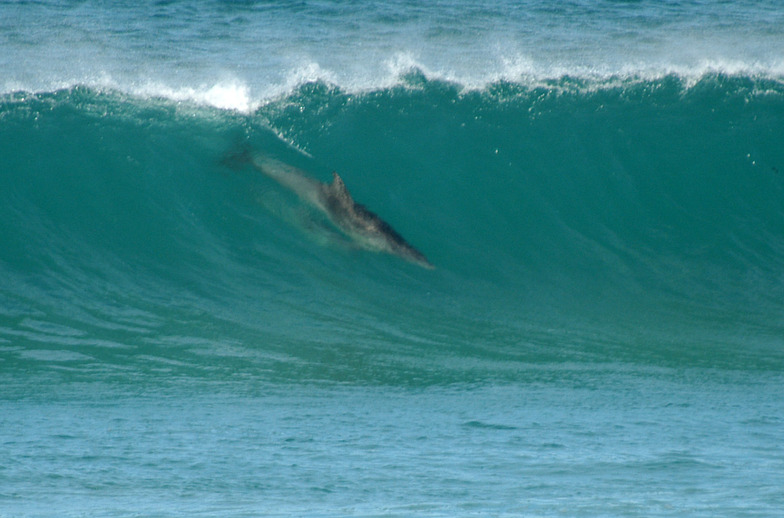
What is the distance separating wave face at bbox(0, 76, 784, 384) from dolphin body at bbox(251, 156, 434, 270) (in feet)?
0.52

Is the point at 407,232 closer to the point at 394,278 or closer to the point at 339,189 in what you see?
the point at 339,189

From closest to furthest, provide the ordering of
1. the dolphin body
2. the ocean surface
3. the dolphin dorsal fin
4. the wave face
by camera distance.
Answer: the ocean surface
the wave face
the dolphin body
the dolphin dorsal fin

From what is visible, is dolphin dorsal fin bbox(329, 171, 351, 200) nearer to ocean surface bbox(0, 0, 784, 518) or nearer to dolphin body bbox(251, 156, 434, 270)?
dolphin body bbox(251, 156, 434, 270)

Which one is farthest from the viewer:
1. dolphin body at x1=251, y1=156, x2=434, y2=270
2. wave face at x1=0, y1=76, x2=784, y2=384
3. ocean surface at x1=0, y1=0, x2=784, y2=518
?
dolphin body at x1=251, y1=156, x2=434, y2=270

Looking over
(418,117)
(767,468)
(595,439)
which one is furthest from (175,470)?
(418,117)

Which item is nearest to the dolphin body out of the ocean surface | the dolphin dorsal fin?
the dolphin dorsal fin

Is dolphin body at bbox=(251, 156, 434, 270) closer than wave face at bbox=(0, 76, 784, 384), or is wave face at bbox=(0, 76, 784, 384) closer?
wave face at bbox=(0, 76, 784, 384)

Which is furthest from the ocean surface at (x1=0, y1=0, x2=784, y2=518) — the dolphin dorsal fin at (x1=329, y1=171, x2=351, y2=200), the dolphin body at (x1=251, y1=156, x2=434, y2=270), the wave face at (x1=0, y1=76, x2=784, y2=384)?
the dolphin dorsal fin at (x1=329, y1=171, x2=351, y2=200)

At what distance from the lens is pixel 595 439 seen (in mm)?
4859

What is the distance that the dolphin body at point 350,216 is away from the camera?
327 inches

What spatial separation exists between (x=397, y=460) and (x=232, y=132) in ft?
20.7

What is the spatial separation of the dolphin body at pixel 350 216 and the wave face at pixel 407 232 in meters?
0.16

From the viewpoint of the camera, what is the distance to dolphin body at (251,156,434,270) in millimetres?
8312

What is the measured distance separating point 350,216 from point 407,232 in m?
0.70
